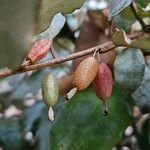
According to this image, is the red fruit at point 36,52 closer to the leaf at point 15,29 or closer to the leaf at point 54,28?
the leaf at point 54,28

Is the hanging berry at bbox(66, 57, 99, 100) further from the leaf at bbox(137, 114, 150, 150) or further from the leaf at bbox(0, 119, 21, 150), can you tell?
the leaf at bbox(0, 119, 21, 150)

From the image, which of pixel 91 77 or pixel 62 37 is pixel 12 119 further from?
pixel 91 77

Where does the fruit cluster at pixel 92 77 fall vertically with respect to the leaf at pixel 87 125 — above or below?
above

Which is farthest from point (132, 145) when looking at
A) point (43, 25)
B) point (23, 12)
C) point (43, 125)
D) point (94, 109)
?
point (23, 12)

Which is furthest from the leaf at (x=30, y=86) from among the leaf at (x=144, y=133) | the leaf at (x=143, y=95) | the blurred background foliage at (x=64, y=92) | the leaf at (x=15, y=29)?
the leaf at (x=15, y=29)

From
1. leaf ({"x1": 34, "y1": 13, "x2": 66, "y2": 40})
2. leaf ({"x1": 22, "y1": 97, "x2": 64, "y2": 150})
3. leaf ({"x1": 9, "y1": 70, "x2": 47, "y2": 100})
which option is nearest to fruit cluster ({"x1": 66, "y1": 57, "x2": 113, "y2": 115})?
leaf ({"x1": 34, "y1": 13, "x2": 66, "y2": 40})

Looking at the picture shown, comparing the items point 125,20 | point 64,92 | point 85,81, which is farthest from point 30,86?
point 85,81

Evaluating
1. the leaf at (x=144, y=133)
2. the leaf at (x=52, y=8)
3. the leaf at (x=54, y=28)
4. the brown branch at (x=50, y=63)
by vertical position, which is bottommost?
the leaf at (x=144, y=133)

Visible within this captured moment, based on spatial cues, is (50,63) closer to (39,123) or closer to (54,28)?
(54,28)
